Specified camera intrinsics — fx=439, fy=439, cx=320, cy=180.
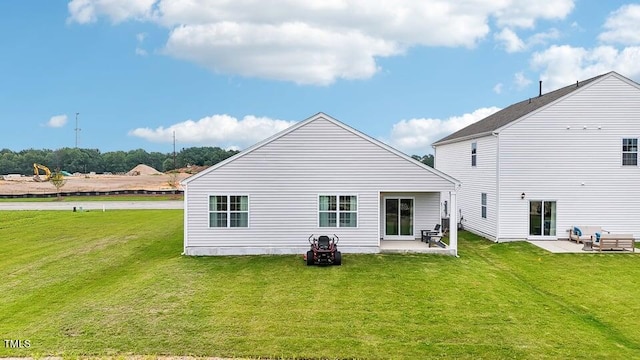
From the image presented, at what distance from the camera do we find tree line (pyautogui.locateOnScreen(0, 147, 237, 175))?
107 m

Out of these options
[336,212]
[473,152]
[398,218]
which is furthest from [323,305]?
[473,152]

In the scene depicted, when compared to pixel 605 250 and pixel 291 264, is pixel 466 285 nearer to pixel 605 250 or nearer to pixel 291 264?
pixel 291 264

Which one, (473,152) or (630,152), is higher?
(473,152)

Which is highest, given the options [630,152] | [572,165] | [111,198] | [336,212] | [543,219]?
[630,152]

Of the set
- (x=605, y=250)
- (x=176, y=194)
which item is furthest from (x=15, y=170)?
(x=605, y=250)

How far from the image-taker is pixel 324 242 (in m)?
15.8

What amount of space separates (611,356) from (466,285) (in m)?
4.76

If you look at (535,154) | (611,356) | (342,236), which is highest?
(535,154)

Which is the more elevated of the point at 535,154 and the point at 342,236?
the point at 535,154

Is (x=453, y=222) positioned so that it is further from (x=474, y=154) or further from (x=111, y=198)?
(x=111, y=198)

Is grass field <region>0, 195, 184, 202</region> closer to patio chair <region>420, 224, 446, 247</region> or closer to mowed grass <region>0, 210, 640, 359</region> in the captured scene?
mowed grass <region>0, 210, 640, 359</region>

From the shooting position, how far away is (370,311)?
10.5m

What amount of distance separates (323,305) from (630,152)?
685 inches

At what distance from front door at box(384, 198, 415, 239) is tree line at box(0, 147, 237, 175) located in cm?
7905
